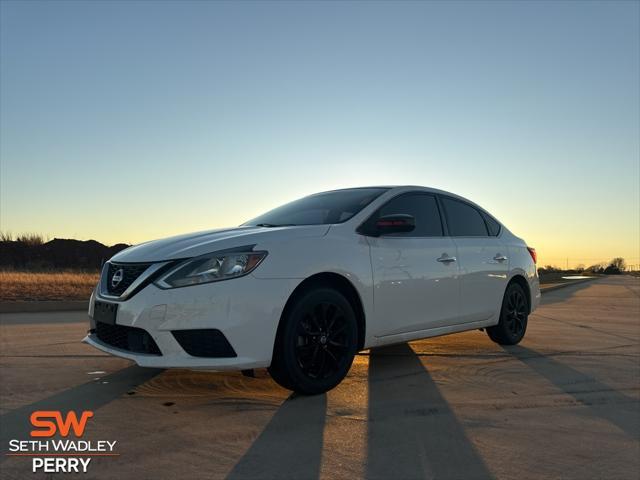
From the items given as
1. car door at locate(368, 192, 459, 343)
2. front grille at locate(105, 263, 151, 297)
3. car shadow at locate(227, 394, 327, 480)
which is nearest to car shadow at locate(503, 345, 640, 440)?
car door at locate(368, 192, 459, 343)

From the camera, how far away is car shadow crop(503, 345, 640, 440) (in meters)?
3.64

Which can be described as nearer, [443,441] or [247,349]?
[443,441]

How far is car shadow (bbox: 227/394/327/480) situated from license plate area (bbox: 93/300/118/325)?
4.51 feet

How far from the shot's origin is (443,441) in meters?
3.16

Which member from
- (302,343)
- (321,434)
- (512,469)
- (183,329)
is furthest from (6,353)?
(512,469)

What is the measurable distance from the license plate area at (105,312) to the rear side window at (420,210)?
2.34 m

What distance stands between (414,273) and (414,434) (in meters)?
1.91

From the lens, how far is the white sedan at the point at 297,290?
12.2 feet

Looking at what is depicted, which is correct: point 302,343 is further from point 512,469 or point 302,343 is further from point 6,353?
point 6,353

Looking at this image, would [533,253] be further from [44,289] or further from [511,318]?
[44,289]

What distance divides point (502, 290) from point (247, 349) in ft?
12.1

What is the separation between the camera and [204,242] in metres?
4.04

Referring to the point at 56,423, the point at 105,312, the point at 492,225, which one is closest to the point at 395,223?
the point at 105,312

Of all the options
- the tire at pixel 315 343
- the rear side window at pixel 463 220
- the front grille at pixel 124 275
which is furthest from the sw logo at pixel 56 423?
the rear side window at pixel 463 220
